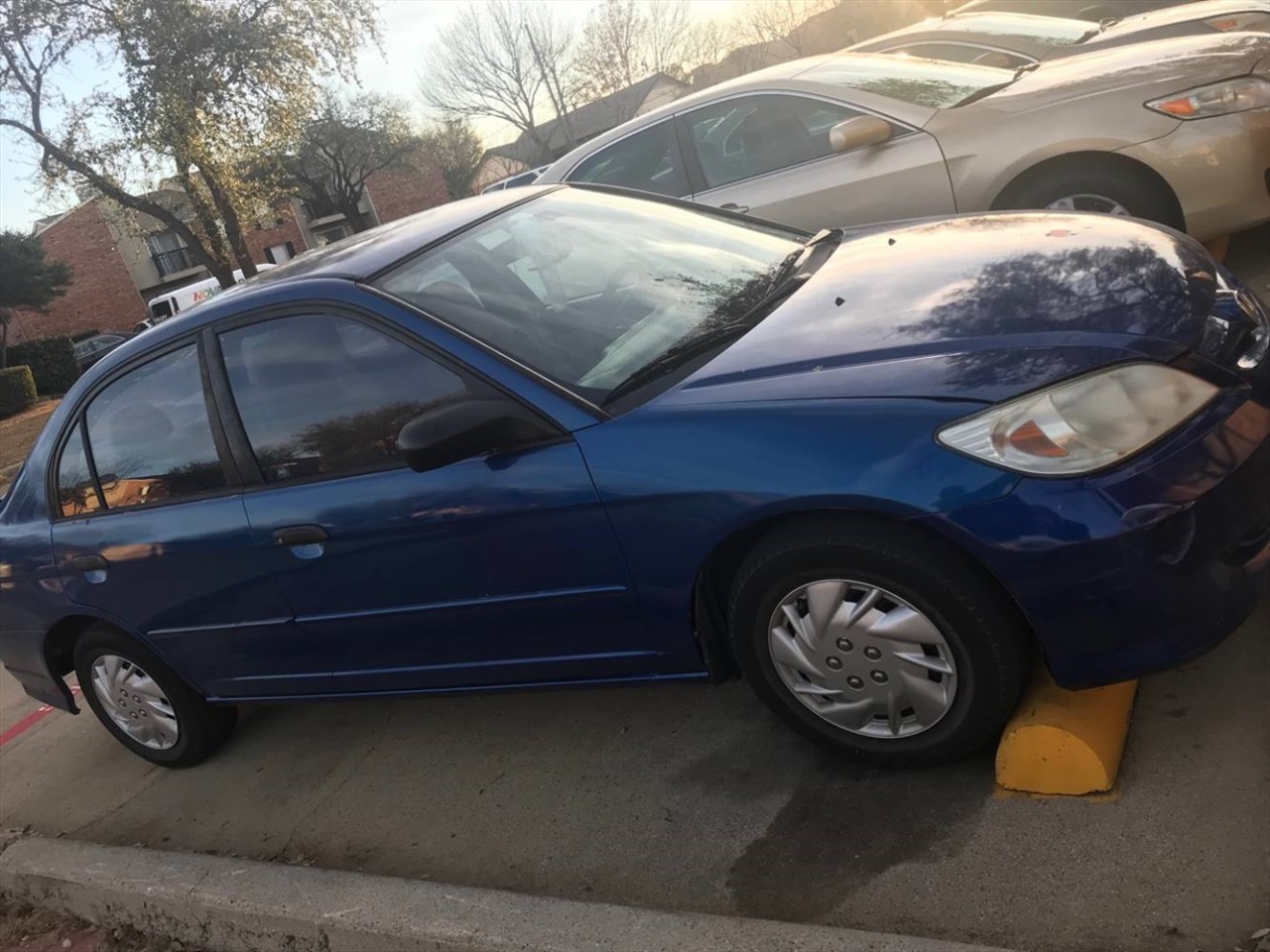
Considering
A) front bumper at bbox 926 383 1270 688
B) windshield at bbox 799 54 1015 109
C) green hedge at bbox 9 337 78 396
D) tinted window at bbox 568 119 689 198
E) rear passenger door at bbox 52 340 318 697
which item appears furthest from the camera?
green hedge at bbox 9 337 78 396

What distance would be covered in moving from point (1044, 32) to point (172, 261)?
47.2m

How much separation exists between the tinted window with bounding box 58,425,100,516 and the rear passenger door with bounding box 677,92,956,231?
3567mm

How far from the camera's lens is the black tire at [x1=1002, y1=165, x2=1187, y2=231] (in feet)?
15.8

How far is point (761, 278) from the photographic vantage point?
3.34 meters

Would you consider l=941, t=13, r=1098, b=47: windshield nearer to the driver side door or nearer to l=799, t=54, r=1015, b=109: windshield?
l=799, t=54, r=1015, b=109: windshield

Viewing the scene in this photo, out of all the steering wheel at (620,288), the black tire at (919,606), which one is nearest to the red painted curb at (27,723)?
the steering wheel at (620,288)

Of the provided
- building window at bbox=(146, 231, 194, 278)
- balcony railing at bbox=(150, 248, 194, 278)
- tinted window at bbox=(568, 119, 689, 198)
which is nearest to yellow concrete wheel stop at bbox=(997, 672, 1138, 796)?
tinted window at bbox=(568, 119, 689, 198)

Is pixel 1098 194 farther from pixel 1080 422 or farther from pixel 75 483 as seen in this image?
pixel 75 483

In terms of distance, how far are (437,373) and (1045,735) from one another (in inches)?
71.2

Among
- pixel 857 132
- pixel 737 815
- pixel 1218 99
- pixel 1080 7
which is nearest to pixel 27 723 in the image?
pixel 737 815

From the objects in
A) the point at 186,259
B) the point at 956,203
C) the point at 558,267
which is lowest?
the point at 956,203

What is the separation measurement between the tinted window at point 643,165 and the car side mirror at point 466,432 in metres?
3.74

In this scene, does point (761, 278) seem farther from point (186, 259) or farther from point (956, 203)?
point (186, 259)

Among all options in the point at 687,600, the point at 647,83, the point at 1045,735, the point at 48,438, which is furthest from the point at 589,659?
the point at 647,83
